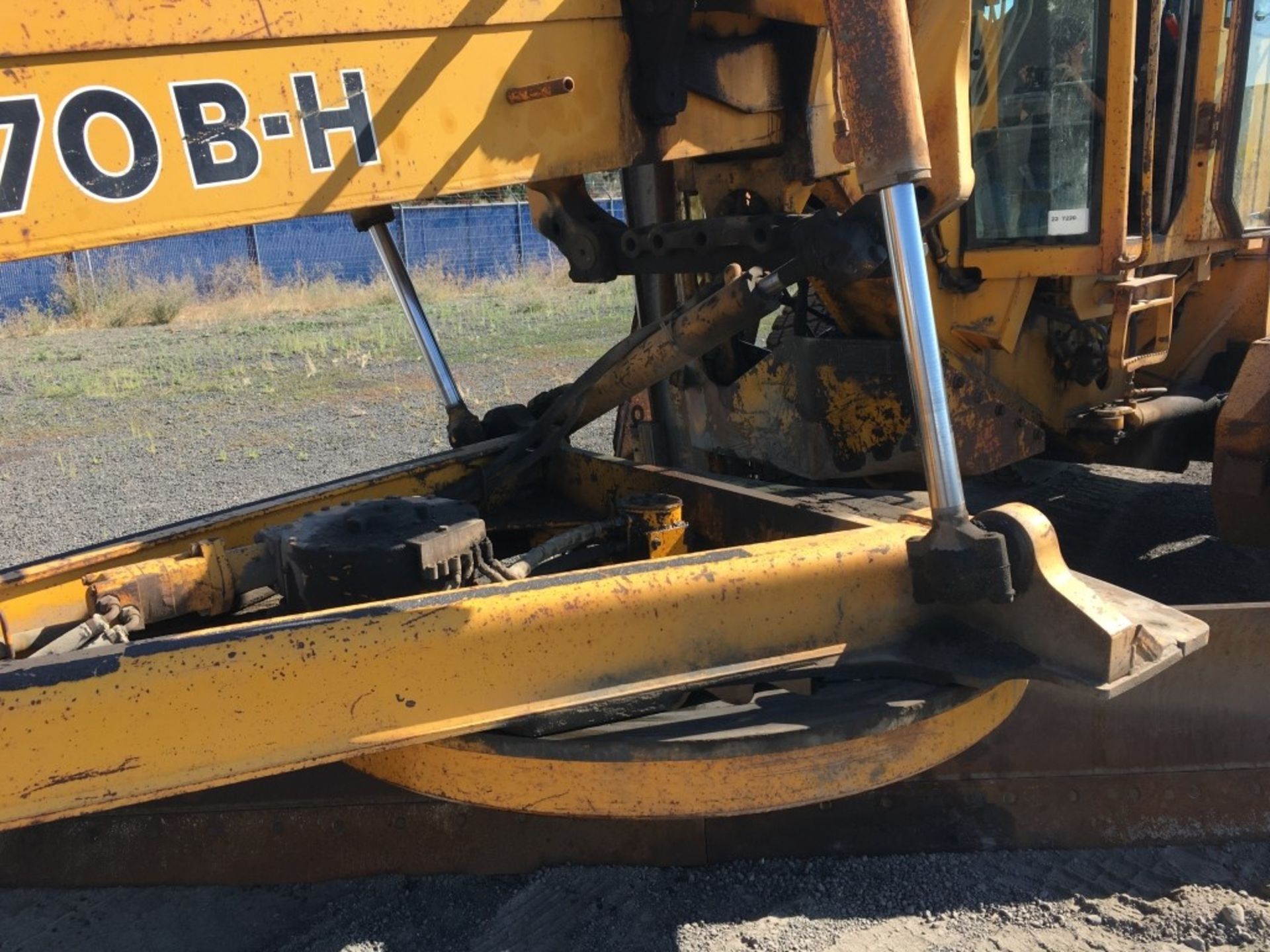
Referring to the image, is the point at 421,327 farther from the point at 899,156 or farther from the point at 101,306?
the point at 101,306

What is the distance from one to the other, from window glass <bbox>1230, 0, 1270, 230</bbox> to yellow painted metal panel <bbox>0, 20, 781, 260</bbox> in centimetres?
268

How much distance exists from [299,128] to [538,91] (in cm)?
47

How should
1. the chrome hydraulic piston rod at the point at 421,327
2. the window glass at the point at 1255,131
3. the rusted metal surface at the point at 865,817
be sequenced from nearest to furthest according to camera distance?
the rusted metal surface at the point at 865,817 → the chrome hydraulic piston rod at the point at 421,327 → the window glass at the point at 1255,131

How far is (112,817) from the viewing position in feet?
9.36

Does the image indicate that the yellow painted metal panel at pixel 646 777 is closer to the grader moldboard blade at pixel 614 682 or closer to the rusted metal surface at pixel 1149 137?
the grader moldboard blade at pixel 614 682

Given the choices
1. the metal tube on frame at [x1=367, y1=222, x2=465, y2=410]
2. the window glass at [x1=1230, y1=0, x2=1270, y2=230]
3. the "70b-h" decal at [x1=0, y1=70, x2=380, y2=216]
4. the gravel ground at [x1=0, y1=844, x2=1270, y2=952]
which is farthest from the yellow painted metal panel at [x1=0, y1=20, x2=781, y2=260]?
the window glass at [x1=1230, y1=0, x2=1270, y2=230]

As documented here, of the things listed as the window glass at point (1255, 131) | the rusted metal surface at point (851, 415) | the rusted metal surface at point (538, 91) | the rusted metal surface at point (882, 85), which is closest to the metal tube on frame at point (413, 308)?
the rusted metal surface at point (851, 415)

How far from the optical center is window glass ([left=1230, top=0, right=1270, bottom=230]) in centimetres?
409

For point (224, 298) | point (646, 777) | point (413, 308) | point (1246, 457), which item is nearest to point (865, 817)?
point (646, 777)

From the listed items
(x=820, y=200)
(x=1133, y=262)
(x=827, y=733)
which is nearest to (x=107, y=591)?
(x=827, y=733)

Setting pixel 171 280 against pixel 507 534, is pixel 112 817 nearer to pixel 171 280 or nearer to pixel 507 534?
pixel 507 534

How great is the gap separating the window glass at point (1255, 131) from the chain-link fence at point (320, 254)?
44.4 feet

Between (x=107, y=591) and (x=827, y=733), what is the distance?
1.72 m

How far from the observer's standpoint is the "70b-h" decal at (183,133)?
171 centimetres
